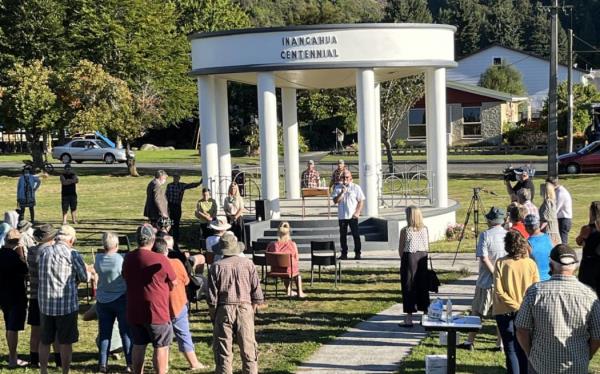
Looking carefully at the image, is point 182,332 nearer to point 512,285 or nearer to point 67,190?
point 512,285

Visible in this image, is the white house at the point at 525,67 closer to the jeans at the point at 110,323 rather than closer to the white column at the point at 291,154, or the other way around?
the white column at the point at 291,154

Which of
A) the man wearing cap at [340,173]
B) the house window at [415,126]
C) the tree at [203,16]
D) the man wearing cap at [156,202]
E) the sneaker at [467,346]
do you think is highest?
the tree at [203,16]

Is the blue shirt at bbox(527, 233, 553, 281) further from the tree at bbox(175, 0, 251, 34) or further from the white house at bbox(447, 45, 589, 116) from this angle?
the white house at bbox(447, 45, 589, 116)

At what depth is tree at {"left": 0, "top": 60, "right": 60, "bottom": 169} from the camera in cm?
3766

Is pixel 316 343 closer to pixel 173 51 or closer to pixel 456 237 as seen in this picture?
pixel 456 237

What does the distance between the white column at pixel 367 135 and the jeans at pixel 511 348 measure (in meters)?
10.3

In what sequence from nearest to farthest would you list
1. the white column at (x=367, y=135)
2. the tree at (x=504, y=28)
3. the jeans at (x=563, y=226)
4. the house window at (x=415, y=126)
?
the jeans at (x=563, y=226) → the white column at (x=367, y=135) → the house window at (x=415, y=126) → the tree at (x=504, y=28)

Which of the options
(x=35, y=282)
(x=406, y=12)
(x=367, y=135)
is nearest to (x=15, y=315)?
(x=35, y=282)

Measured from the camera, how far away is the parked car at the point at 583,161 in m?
35.8

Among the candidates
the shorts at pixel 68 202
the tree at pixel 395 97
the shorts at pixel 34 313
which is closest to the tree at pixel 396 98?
the tree at pixel 395 97

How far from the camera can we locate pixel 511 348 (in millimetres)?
8422

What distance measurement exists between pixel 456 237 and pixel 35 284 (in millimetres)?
11831

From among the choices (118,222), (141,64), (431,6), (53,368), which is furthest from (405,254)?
(431,6)

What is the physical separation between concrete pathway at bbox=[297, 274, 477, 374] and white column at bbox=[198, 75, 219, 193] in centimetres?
877
